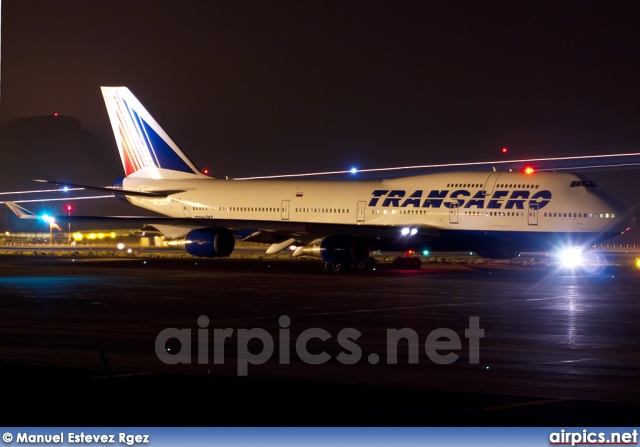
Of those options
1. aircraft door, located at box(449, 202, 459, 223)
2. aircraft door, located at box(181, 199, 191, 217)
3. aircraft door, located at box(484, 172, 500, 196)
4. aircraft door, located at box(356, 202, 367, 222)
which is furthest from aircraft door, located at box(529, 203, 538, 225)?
aircraft door, located at box(181, 199, 191, 217)

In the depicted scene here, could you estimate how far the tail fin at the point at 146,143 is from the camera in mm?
56250

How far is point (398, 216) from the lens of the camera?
46750mm

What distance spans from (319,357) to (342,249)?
2655 cm

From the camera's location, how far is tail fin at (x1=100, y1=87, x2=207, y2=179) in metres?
56.2

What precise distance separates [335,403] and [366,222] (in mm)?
36505

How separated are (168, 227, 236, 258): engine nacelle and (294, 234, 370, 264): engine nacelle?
4.29 meters

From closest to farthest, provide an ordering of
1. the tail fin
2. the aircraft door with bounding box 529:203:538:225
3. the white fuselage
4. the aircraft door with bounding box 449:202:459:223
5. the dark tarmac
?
the dark tarmac → the white fuselage → the aircraft door with bounding box 529:203:538:225 → the aircraft door with bounding box 449:202:459:223 → the tail fin

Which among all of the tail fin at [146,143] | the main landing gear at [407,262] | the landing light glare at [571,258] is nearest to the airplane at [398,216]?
the main landing gear at [407,262]

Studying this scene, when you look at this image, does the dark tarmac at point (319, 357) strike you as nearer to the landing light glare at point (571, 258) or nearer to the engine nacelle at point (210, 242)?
the landing light glare at point (571, 258)

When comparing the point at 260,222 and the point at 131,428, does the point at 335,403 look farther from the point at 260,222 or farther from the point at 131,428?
the point at 260,222

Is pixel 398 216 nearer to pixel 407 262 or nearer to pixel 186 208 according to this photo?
pixel 407 262

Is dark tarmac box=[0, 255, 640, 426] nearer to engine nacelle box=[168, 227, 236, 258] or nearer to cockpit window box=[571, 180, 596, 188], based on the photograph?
cockpit window box=[571, 180, 596, 188]

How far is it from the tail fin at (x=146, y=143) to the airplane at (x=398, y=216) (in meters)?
2.53

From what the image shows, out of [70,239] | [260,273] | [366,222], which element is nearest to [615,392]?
[260,273]
